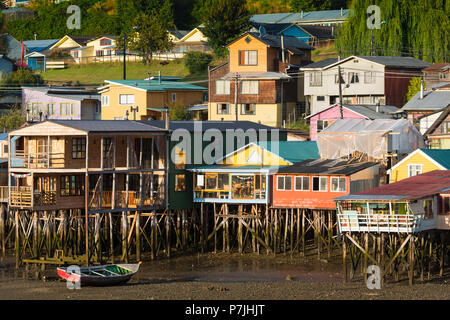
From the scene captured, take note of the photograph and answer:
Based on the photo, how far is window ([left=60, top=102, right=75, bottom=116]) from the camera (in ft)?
286

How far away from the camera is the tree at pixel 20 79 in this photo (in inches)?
3885

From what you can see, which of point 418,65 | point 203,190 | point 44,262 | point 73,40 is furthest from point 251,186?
point 73,40

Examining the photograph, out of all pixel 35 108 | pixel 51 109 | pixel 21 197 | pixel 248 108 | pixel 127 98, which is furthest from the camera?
pixel 35 108

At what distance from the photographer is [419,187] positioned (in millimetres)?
46562

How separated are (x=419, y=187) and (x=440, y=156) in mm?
7301

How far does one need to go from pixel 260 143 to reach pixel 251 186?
4.00 m

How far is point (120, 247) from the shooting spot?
5403 cm

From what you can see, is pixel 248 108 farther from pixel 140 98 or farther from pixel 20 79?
pixel 20 79

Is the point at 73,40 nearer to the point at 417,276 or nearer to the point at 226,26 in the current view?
the point at 226,26

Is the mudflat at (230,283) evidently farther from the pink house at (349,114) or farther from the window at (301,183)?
the pink house at (349,114)

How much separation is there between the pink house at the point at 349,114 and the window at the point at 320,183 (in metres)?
16.7

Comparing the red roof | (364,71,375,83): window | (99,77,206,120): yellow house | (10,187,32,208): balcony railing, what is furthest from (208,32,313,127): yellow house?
(10,187,32,208): balcony railing

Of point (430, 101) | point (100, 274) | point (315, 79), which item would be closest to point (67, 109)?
point (315, 79)

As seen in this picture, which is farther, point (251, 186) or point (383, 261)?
point (251, 186)
